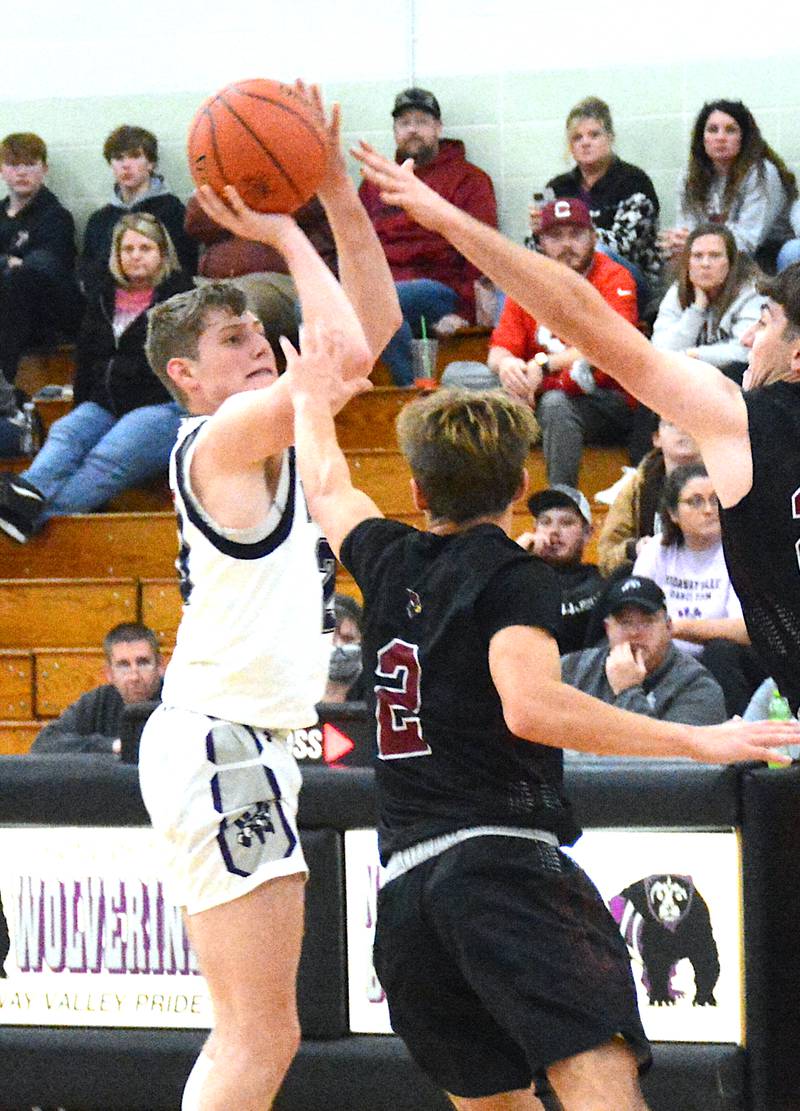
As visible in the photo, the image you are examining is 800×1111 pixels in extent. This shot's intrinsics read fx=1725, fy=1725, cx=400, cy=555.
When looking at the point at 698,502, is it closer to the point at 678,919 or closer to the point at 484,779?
the point at 678,919

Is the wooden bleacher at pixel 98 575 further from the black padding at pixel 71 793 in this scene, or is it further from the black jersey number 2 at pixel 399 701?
the black jersey number 2 at pixel 399 701

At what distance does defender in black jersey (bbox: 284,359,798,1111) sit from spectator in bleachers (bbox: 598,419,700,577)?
140 inches

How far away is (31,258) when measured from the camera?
935cm

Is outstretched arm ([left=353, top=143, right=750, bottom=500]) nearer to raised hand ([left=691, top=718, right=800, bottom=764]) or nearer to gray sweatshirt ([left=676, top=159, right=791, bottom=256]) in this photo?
raised hand ([left=691, top=718, right=800, bottom=764])

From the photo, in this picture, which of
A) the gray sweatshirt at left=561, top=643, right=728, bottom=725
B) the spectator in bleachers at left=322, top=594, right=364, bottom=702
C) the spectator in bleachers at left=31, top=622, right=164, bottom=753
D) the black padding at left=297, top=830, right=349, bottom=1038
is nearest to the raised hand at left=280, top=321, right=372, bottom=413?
the black padding at left=297, top=830, right=349, bottom=1038

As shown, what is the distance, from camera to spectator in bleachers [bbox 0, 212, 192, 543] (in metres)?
8.15

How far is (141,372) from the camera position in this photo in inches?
329

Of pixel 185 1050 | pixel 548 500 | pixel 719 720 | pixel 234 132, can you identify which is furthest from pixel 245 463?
pixel 548 500

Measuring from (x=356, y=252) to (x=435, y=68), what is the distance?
602 cm

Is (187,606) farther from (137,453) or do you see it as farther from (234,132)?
(137,453)

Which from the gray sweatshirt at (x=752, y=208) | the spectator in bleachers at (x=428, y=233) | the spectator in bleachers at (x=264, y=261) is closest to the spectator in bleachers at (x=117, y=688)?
the spectator in bleachers at (x=264, y=261)

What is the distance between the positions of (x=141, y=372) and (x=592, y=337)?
5.58 metres

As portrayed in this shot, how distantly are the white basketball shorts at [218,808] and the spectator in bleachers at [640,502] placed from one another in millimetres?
3225

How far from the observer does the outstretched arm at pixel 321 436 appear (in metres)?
3.17
